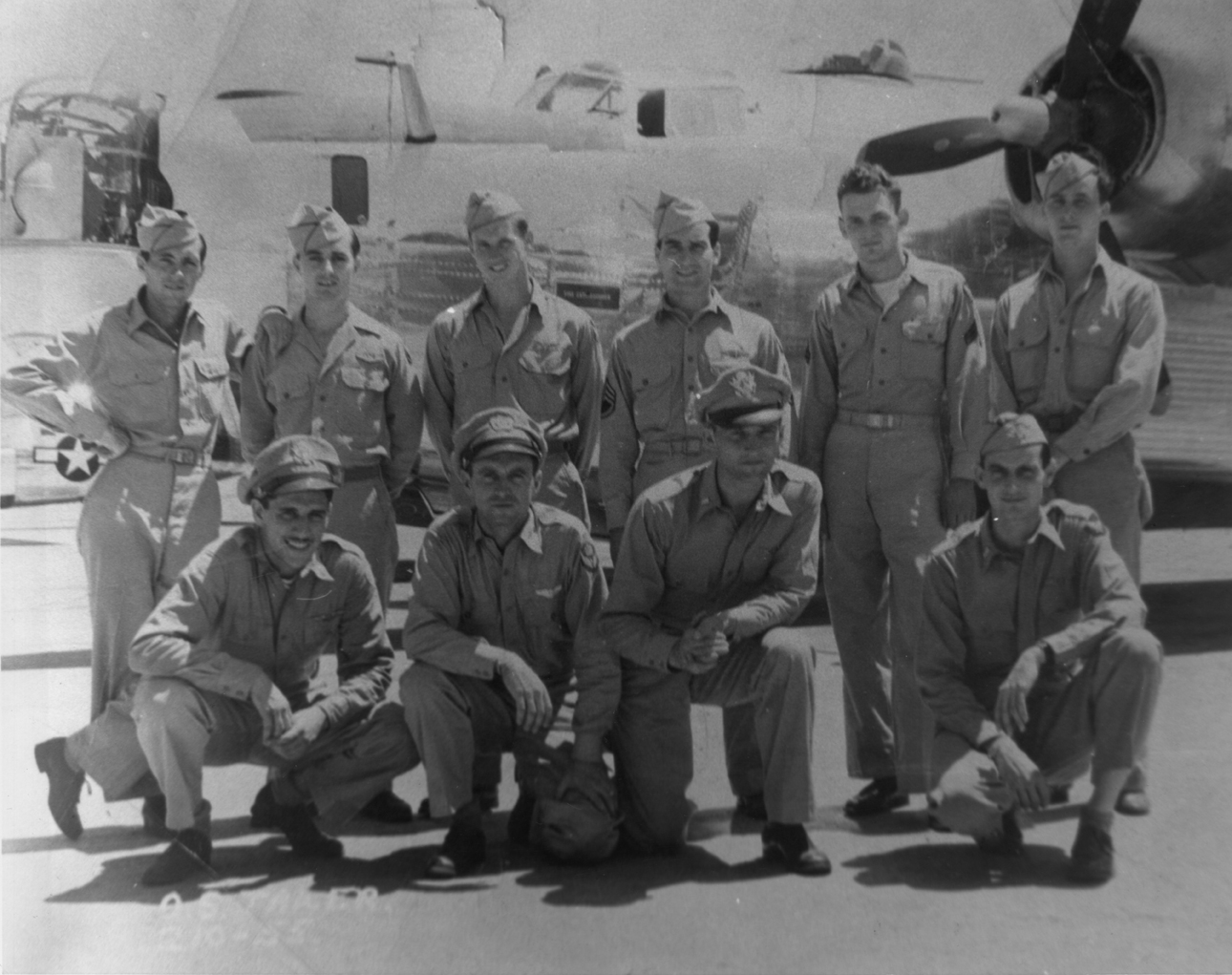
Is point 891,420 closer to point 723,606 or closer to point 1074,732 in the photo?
point 723,606

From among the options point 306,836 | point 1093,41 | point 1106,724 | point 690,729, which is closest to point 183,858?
point 306,836

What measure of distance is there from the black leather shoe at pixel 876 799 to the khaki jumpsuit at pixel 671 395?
313 millimetres

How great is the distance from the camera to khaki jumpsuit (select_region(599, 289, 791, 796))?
3336 mm

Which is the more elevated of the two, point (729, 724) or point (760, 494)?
point (760, 494)

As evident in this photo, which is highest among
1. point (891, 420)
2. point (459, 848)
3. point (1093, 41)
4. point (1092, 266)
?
point (1093, 41)

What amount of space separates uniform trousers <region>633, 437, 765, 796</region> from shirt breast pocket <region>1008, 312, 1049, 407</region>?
997mm

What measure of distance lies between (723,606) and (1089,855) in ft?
4.45

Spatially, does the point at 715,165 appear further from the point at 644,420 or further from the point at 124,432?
the point at 124,432

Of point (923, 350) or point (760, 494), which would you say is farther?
point (923, 350)

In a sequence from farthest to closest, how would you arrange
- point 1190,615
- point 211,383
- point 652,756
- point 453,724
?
point 1190,615 → point 211,383 → point 652,756 → point 453,724

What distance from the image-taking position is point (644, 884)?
10.7ft

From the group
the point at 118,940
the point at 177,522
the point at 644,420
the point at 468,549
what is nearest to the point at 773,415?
the point at 644,420

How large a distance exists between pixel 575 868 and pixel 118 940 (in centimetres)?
140

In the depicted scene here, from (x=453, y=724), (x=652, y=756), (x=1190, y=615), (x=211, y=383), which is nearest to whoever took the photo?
(x=453, y=724)
